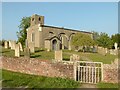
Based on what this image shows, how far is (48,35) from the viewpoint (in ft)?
156

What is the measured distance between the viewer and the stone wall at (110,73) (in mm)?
12891

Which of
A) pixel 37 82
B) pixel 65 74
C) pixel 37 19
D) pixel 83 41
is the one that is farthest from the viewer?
pixel 37 19

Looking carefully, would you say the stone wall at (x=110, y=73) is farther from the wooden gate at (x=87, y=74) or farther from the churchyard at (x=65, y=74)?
the wooden gate at (x=87, y=74)

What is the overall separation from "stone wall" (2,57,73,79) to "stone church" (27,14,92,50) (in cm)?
2763

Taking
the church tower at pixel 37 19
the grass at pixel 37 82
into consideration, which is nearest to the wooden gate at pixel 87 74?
the grass at pixel 37 82

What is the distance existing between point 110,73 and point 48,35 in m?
35.2

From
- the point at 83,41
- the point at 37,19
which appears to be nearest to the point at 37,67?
the point at 83,41

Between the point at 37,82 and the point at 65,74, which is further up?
the point at 65,74

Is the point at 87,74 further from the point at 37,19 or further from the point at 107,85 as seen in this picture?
the point at 37,19

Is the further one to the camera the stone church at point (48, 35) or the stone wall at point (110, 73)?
the stone church at point (48, 35)

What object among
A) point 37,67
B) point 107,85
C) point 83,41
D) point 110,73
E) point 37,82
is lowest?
point 107,85

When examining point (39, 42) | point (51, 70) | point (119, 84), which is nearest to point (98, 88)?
point (119, 84)

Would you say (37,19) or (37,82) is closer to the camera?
(37,82)

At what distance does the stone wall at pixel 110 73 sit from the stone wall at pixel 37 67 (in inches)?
85.3
